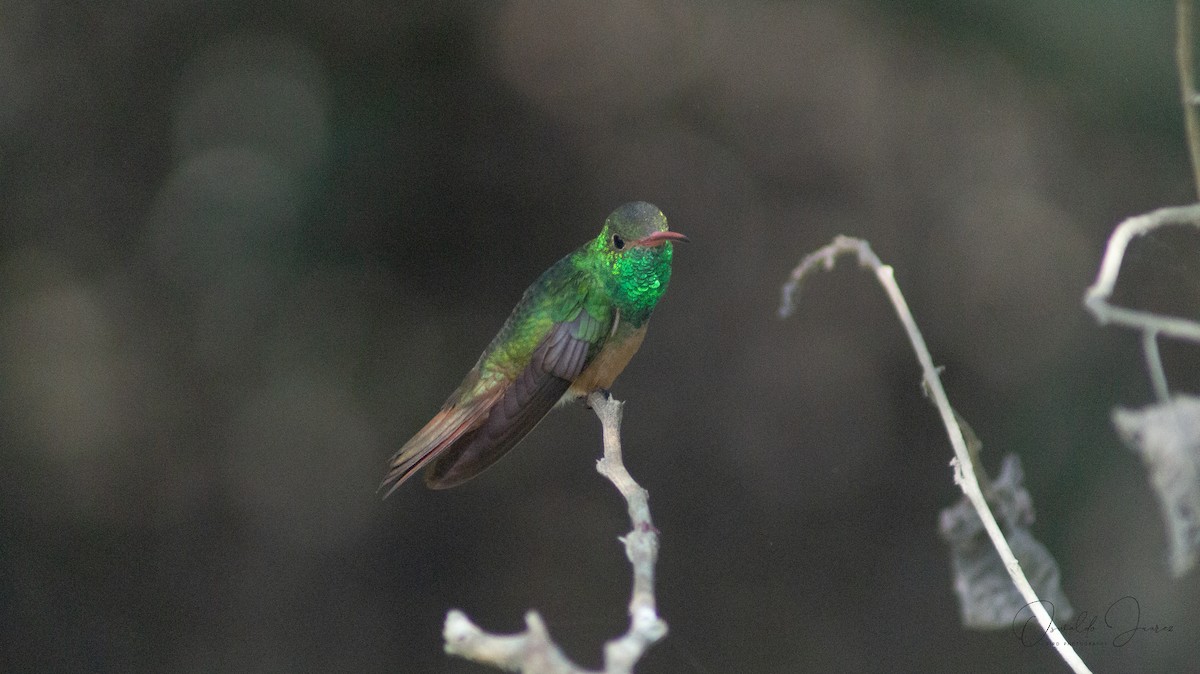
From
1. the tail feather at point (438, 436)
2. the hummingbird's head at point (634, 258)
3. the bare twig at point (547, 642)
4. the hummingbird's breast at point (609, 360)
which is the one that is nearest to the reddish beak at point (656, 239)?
the hummingbird's head at point (634, 258)

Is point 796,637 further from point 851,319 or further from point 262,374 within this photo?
point 262,374

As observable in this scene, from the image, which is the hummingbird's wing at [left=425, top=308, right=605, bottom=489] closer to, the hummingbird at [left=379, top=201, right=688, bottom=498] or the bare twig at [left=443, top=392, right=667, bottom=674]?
the hummingbird at [left=379, top=201, right=688, bottom=498]

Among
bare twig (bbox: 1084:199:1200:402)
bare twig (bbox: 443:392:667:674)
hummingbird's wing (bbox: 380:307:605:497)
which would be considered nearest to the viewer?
bare twig (bbox: 1084:199:1200:402)

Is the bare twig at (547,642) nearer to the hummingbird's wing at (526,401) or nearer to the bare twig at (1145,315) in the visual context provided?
the bare twig at (1145,315)

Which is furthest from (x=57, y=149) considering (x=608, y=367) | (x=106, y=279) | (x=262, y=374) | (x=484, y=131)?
(x=608, y=367)

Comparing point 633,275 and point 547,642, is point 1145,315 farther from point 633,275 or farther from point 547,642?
point 633,275

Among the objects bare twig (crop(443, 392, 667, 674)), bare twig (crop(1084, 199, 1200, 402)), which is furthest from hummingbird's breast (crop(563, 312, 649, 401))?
bare twig (crop(1084, 199, 1200, 402))

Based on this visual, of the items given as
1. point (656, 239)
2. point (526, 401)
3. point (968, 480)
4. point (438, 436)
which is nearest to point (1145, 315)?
point (968, 480)
